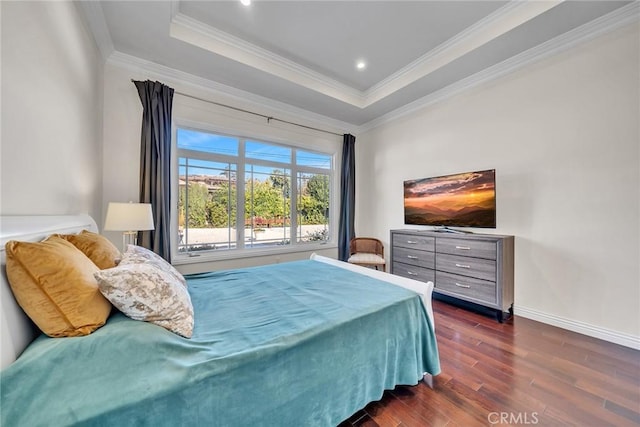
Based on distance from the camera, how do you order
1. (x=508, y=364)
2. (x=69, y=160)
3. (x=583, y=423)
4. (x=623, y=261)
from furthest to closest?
1. (x=623, y=261)
2. (x=508, y=364)
3. (x=69, y=160)
4. (x=583, y=423)

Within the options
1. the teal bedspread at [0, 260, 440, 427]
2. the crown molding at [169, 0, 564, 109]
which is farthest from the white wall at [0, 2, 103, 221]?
the crown molding at [169, 0, 564, 109]

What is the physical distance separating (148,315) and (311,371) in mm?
771

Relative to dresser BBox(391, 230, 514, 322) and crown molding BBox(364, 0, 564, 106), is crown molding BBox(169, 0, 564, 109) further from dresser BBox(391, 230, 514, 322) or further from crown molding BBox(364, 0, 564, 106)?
dresser BBox(391, 230, 514, 322)

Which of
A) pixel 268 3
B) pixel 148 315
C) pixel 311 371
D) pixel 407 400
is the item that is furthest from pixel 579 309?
pixel 268 3

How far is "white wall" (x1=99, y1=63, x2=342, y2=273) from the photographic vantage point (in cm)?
270

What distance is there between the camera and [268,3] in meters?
2.29

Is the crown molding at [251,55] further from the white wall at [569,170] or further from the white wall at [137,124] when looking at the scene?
the white wall at [569,170]

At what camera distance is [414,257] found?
134 inches

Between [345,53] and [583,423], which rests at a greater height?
[345,53]

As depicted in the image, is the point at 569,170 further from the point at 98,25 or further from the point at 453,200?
the point at 98,25

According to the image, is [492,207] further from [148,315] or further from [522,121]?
[148,315]

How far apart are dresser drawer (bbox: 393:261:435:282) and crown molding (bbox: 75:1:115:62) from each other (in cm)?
421

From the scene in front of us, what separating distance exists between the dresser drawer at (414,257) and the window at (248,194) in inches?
58.5

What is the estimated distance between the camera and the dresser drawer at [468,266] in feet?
8.74
